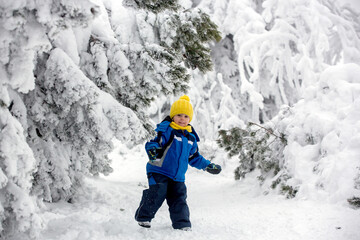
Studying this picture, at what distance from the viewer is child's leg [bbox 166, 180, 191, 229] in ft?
9.51

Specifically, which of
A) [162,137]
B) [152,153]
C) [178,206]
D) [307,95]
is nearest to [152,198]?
[178,206]

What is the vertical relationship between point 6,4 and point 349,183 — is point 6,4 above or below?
above

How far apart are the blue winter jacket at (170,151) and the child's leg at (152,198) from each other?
0.08 m

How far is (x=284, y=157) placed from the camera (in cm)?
443

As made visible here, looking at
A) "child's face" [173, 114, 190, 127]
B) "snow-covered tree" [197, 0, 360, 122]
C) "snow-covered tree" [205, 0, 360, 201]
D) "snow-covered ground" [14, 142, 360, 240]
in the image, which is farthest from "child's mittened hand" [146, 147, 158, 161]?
"snow-covered tree" [197, 0, 360, 122]

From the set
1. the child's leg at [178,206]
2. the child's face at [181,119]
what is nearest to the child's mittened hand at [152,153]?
the child's leg at [178,206]

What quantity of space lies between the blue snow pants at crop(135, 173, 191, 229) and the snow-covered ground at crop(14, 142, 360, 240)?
0.12 m

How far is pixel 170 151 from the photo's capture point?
3.11 meters

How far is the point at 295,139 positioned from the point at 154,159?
2413 mm

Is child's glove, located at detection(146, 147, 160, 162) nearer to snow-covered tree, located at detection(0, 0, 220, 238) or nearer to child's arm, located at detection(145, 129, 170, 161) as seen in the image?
child's arm, located at detection(145, 129, 170, 161)

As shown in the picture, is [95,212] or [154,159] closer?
[154,159]

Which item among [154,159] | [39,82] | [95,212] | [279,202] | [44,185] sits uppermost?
[39,82]

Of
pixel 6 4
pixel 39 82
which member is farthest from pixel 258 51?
pixel 6 4

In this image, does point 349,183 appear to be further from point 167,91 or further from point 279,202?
point 167,91
